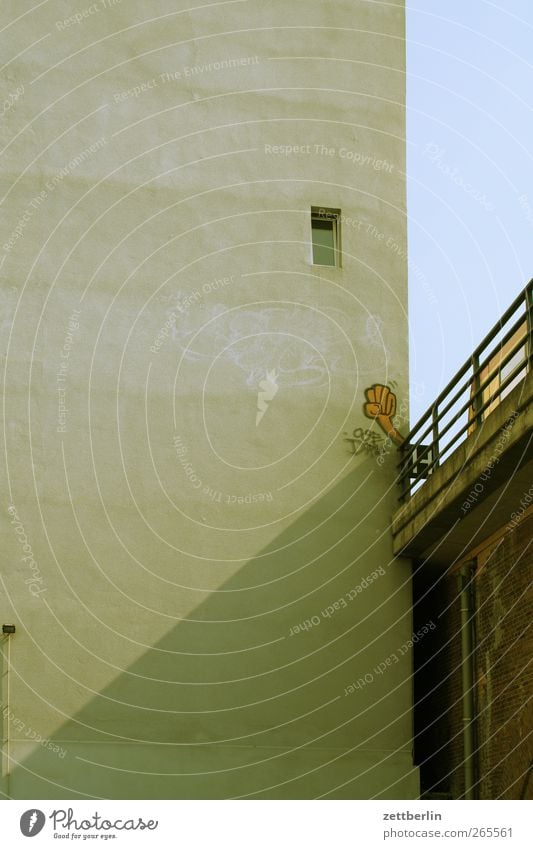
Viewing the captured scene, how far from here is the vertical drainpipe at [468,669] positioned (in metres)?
18.5

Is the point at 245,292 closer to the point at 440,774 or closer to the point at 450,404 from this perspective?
the point at 450,404

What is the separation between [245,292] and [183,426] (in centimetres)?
217

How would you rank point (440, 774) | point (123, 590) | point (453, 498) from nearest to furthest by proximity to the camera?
point (453, 498)
point (123, 590)
point (440, 774)

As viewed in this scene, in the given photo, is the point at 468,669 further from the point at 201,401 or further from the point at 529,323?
the point at 529,323

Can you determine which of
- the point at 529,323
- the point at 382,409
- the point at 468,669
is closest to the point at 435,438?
the point at 382,409

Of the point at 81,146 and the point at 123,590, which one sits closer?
the point at 123,590

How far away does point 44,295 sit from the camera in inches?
760

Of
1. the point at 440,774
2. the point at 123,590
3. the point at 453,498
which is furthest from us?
the point at 440,774

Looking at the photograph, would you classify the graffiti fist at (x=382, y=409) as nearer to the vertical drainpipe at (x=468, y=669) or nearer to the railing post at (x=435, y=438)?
the railing post at (x=435, y=438)

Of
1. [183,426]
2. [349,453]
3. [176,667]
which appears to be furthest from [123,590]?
[349,453]

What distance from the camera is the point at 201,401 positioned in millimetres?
19625

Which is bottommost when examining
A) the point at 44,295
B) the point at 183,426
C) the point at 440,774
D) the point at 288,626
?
the point at 440,774

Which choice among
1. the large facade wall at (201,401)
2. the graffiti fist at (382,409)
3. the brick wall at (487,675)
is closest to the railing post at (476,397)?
the brick wall at (487,675)

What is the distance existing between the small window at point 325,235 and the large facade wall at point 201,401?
0.17 metres
